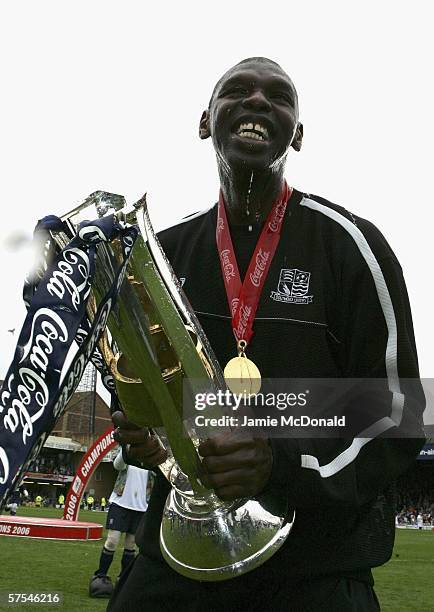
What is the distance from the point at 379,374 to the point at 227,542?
0.55m

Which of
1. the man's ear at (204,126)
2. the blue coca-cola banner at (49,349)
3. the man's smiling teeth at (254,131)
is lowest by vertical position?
the blue coca-cola banner at (49,349)

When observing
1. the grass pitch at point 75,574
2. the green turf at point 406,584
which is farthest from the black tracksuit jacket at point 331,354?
the green turf at point 406,584

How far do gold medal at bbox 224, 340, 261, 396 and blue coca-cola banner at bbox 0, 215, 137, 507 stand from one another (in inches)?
19.7

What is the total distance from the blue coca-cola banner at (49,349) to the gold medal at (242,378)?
50 cm

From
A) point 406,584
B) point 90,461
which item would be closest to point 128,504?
point 406,584

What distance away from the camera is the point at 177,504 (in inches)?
73.7

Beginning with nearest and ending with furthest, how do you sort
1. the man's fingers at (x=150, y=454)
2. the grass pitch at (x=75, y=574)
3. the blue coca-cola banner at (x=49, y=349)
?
the blue coca-cola banner at (x=49, y=349) → the man's fingers at (x=150, y=454) → the grass pitch at (x=75, y=574)

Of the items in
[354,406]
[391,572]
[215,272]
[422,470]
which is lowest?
[422,470]

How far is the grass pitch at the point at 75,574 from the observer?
7.85m

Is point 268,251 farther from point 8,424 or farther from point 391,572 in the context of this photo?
point 391,572

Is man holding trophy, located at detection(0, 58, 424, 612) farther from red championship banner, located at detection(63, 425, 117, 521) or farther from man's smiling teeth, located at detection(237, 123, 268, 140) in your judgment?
red championship banner, located at detection(63, 425, 117, 521)

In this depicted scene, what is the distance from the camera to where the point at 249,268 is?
2057 millimetres

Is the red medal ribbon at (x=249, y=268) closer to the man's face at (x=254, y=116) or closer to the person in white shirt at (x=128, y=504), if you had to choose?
the man's face at (x=254, y=116)

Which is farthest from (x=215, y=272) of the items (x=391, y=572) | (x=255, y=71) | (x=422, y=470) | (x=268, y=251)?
(x=422, y=470)
